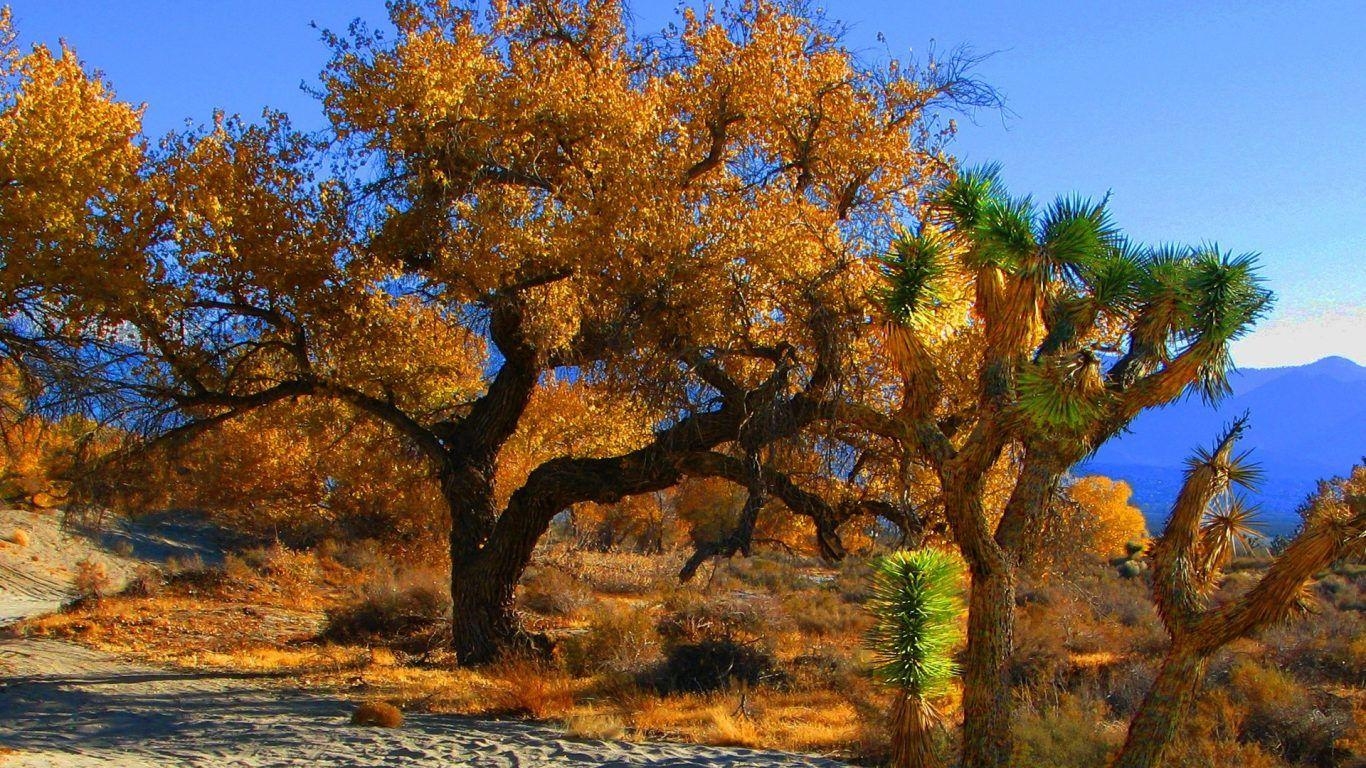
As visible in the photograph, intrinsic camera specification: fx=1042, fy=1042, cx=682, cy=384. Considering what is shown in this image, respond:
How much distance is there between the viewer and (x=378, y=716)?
1224cm

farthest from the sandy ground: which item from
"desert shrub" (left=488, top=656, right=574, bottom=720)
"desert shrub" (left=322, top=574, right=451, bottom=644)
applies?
"desert shrub" (left=322, top=574, right=451, bottom=644)

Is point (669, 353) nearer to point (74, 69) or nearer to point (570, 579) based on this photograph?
point (74, 69)

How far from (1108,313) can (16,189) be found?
12.1 m

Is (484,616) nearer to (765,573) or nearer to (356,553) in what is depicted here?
(356,553)

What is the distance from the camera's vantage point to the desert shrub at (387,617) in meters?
19.8

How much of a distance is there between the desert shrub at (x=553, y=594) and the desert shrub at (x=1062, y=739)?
529 inches

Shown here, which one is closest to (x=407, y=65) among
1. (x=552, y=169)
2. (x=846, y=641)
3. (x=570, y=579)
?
(x=552, y=169)

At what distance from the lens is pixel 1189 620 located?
8.49 meters

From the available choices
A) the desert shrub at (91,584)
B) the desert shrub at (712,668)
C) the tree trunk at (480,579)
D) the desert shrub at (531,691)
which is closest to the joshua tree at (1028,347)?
the desert shrub at (531,691)

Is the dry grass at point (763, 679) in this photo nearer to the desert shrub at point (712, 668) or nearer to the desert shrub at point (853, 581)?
the desert shrub at point (712, 668)

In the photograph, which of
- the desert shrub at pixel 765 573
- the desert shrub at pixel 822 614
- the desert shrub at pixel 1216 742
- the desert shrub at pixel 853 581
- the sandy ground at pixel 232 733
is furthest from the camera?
the desert shrub at pixel 765 573

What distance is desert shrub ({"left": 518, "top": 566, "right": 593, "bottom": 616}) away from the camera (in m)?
25.0

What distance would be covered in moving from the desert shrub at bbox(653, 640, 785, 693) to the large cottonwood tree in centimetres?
265

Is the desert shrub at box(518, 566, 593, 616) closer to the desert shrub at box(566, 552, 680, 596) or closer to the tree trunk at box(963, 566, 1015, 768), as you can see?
the desert shrub at box(566, 552, 680, 596)
